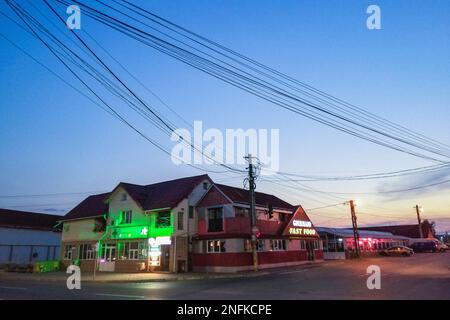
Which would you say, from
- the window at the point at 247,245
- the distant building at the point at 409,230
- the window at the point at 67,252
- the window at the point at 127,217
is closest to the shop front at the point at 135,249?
the window at the point at 127,217

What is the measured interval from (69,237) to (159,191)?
46.0ft

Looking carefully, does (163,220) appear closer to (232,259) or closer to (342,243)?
(232,259)

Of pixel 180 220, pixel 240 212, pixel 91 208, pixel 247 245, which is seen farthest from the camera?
pixel 91 208

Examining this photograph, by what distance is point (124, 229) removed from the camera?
36.4m

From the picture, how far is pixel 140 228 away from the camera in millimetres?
35031

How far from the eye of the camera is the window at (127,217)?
121 ft

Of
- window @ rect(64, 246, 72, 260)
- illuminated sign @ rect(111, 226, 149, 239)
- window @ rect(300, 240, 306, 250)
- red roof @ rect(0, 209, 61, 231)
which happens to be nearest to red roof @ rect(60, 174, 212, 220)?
illuminated sign @ rect(111, 226, 149, 239)

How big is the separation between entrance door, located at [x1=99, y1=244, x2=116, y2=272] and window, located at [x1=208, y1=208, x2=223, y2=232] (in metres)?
10.7

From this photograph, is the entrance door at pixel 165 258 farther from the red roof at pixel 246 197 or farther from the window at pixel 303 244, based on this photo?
the window at pixel 303 244

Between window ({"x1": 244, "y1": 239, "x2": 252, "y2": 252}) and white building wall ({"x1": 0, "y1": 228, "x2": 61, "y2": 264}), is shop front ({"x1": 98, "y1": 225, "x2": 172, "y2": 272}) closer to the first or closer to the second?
window ({"x1": 244, "y1": 239, "x2": 252, "y2": 252})

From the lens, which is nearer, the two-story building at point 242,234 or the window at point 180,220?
the two-story building at point 242,234

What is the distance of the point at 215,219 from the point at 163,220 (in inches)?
190

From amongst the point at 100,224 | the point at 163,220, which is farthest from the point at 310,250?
the point at 100,224
